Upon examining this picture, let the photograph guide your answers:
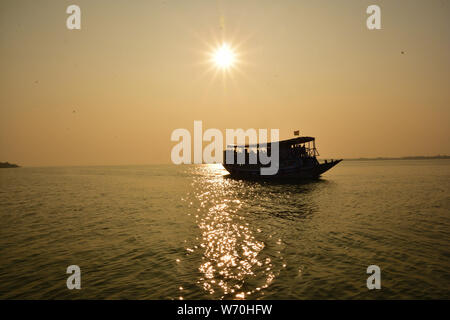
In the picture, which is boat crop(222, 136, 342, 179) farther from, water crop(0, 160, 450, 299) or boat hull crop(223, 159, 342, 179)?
water crop(0, 160, 450, 299)

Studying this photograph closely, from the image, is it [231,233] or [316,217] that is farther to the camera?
[316,217]

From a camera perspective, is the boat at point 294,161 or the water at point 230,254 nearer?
the water at point 230,254

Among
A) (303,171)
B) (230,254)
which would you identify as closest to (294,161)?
(303,171)

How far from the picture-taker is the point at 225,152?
6222 centimetres

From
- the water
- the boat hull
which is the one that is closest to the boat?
the boat hull

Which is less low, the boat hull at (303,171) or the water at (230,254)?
the boat hull at (303,171)

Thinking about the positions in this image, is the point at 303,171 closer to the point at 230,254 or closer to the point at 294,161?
the point at 294,161

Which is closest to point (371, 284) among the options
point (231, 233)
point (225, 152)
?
point (231, 233)

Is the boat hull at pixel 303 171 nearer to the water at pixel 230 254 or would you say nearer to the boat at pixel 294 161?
the boat at pixel 294 161

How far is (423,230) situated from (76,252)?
19.9m

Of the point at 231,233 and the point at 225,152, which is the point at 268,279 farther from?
the point at 225,152

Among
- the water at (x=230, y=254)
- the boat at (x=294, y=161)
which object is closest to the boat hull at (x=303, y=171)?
the boat at (x=294, y=161)

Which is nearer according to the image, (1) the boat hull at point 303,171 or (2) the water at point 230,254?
(2) the water at point 230,254
